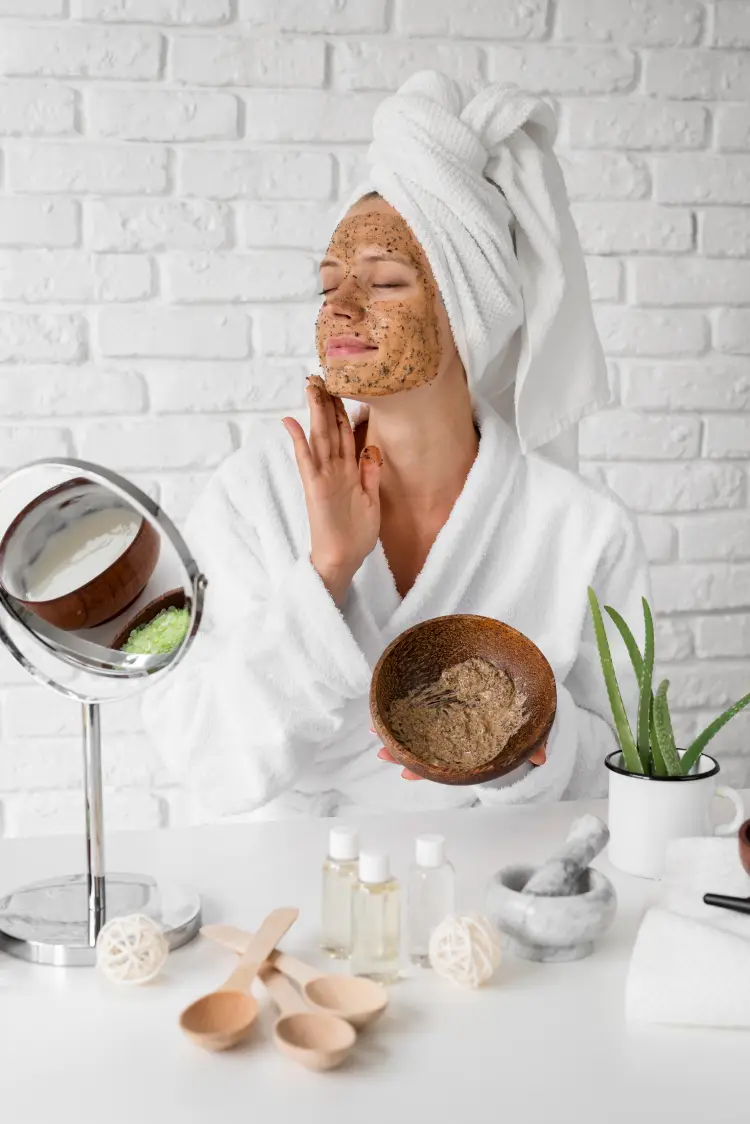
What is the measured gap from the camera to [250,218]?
2.13m

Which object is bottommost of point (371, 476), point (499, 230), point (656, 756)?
point (656, 756)

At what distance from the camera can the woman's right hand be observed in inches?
57.4

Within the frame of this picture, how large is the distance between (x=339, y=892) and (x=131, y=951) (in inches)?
6.9

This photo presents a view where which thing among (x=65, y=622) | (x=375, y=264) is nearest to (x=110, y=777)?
(x=375, y=264)

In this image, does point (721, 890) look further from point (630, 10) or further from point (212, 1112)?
point (630, 10)

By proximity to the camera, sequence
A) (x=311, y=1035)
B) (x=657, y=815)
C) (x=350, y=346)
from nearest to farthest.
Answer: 1. (x=311, y=1035)
2. (x=657, y=815)
3. (x=350, y=346)

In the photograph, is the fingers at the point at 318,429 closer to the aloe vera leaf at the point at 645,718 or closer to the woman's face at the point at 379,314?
the woman's face at the point at 379,314

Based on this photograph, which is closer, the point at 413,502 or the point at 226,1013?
the point at 226,1013

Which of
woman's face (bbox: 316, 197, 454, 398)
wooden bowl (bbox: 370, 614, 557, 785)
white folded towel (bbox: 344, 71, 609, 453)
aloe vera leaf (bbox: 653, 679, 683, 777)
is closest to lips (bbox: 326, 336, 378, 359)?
woman's face (bbox: 316, 197, 454, 398)

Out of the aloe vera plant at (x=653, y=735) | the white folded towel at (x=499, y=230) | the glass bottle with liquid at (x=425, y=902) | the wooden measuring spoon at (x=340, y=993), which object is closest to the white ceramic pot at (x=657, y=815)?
the aloe vera plant at (x=653, y=735)

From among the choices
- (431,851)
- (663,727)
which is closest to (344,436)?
(663,727)

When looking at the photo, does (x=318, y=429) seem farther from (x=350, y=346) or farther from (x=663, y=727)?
(x=663, y=727)

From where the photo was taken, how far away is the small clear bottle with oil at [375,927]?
0.94 m

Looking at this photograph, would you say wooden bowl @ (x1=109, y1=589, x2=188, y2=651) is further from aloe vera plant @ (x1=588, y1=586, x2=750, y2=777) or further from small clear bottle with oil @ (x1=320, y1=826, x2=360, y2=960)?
aloe vera plant @ (x1=588, y1=586, x2=750, y2=777)
